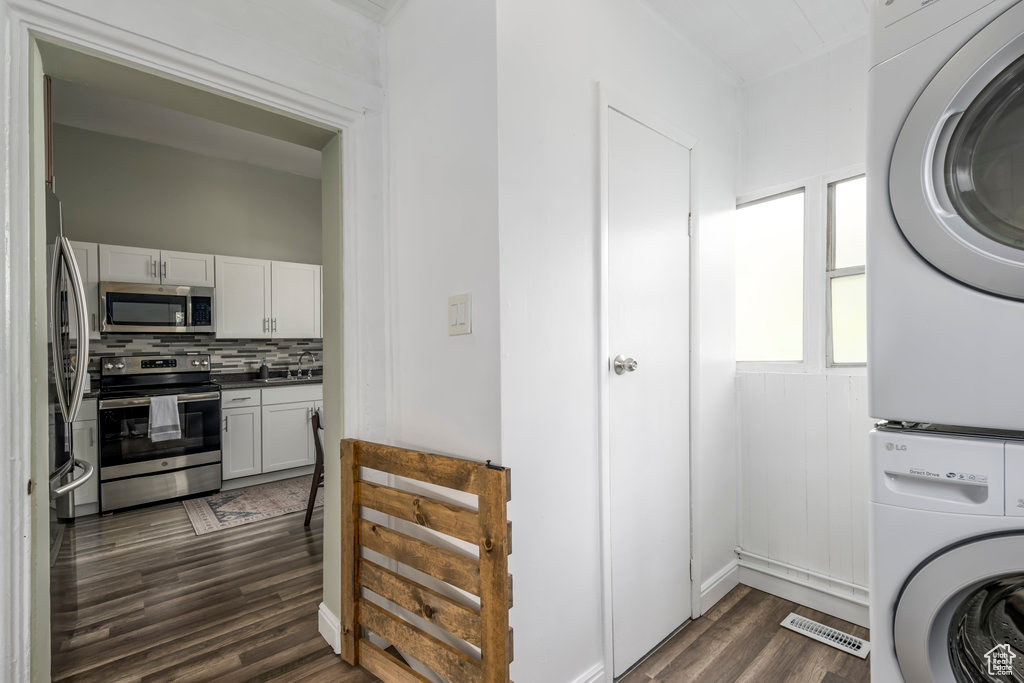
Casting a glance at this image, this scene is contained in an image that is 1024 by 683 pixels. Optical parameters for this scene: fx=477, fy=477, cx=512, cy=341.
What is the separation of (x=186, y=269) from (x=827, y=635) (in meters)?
4.83

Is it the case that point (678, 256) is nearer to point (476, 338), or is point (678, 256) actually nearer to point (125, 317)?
point (476, 338)

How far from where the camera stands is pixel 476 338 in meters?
1.44

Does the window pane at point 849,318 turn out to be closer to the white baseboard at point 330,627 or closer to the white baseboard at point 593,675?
the white baseboard at point 593,675

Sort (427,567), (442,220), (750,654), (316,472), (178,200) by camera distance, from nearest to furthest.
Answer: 1. (427,567)
2. (442,220)
3. (750,654)
4. (316,472)
5. (178,200)

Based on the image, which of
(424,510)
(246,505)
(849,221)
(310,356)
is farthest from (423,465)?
(310,356)

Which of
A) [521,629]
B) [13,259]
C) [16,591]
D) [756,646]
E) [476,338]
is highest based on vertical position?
[13,259]

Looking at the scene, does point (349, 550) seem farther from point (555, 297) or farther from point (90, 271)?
point (90, 271)

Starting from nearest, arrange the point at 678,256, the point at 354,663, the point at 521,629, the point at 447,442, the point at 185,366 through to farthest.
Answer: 1. the point at 521,629
2. the point at 447,442
3. the point at 354,663
4. the point at 678,256
5. the point at 185,366

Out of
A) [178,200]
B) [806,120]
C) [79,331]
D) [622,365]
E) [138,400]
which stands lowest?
[138,400]

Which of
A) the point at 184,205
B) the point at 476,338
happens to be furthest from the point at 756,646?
the point at 184,205

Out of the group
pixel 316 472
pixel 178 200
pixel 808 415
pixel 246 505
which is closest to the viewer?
pixel 808 415

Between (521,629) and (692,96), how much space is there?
222 cm

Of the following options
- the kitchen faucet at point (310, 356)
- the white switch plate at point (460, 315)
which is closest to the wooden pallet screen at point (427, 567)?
the white switch plate at point (460, 315)

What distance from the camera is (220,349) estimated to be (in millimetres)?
4367
